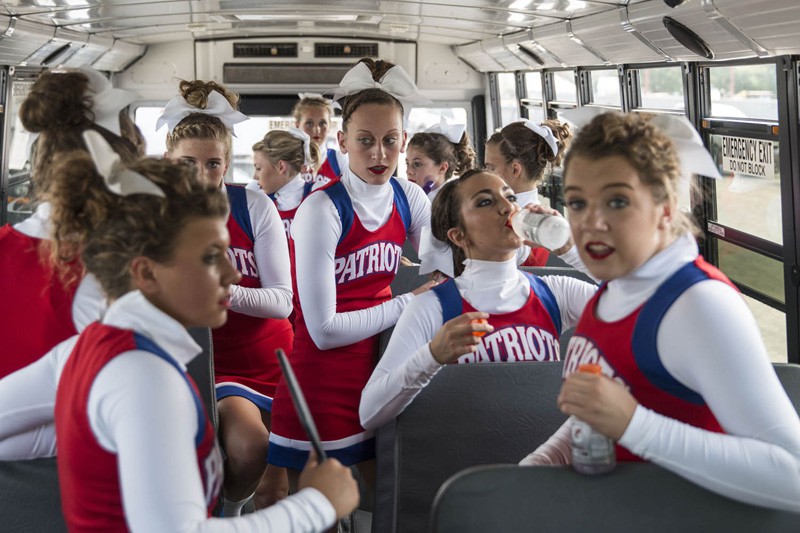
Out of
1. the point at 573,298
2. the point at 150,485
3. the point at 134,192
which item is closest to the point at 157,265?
the point at 134,192

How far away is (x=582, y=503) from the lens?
1.71 m

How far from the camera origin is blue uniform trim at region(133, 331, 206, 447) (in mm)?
1557

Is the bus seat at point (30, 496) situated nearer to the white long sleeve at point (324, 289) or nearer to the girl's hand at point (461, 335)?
the girl's hand at point (461, 335)

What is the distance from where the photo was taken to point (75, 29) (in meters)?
6.48

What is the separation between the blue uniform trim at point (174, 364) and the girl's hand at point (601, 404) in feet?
2.01

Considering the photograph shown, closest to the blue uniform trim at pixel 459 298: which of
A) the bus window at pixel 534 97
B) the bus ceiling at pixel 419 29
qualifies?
the bus ceiling at pixel 419 29

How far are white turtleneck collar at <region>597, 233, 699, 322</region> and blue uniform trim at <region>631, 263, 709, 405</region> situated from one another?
2 centimetres

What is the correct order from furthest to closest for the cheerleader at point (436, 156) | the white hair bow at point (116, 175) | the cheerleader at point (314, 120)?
the cheerleader at point (314, 120), the cheerleader at point (436, 156), the white hair bow at point (116, 175)

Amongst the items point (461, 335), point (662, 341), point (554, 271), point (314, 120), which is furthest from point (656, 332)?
point (314, 120)

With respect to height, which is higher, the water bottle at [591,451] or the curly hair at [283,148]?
the curly hair at [283,148]

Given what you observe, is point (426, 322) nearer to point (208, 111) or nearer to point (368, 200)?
point (368, 200)

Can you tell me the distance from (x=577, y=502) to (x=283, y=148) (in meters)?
4.25

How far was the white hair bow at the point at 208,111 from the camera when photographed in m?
3.58

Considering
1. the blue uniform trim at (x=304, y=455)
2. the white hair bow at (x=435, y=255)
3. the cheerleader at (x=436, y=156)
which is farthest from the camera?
the cheerleader at (x=436, y=156)
